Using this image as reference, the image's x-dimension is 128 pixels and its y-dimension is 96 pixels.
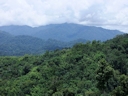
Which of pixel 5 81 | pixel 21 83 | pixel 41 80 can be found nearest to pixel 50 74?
pixel 41 80

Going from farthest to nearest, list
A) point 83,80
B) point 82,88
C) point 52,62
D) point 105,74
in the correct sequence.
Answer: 1. point 52,62
2. point 83,80
3. point 82,88
4. point 105,74

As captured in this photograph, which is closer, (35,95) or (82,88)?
(82,88)

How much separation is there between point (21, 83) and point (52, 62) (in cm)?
1129

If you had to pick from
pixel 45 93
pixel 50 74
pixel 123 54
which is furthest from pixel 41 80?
pixel 123 54

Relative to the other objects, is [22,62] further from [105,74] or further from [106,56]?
[105,74]

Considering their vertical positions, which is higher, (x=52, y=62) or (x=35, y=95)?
(x=52, y=62)

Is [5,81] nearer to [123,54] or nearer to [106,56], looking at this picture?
[106,56]

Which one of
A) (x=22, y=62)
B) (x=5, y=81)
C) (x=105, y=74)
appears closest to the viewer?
(x=105, y=74)

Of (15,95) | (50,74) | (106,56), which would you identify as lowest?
(15,95)

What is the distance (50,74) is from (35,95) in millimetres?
8083

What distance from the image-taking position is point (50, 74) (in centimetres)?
5981

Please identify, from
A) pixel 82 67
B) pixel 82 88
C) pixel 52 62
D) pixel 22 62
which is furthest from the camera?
pixel 22 62

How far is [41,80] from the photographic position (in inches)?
2286

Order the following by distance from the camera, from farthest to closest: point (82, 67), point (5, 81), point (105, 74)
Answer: point (5, 81)
point (82, 67)
point (105, 74)
